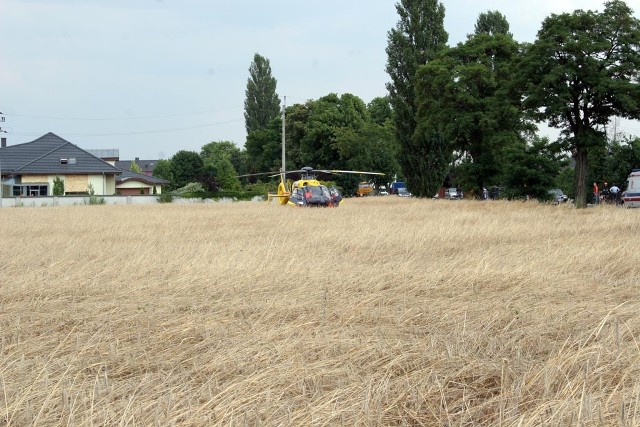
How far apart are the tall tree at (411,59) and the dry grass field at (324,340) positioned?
3669 centimetres

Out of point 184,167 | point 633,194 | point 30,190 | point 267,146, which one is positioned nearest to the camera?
point 633,194

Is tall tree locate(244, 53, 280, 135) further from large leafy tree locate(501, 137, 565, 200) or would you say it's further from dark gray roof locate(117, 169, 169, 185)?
large leafy tree locate(501, 137, 565, 200)

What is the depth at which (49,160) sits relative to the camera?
69312 millimetres

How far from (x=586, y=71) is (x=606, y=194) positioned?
44.3 feet

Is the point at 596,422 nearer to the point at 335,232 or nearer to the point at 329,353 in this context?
the point at 329,353

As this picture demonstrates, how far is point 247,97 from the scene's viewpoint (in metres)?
84.3

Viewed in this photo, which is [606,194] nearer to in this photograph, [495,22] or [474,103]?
[474,103]

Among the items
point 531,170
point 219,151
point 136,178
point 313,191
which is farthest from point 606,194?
point 219,151

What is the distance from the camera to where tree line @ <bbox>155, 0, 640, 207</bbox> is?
1122 inches

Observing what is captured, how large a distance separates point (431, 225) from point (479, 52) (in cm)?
2712

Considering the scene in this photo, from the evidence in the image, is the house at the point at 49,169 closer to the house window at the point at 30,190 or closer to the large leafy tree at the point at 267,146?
the house window at the point at 30,190

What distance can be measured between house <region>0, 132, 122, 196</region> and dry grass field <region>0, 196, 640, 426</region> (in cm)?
6049

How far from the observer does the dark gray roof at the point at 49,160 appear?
67.6m

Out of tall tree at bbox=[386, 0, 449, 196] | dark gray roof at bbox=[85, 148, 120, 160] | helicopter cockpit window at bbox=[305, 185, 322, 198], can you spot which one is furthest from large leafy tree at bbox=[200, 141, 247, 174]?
helicopter cockpit window at bbox=[305, 185, 322, 198]
